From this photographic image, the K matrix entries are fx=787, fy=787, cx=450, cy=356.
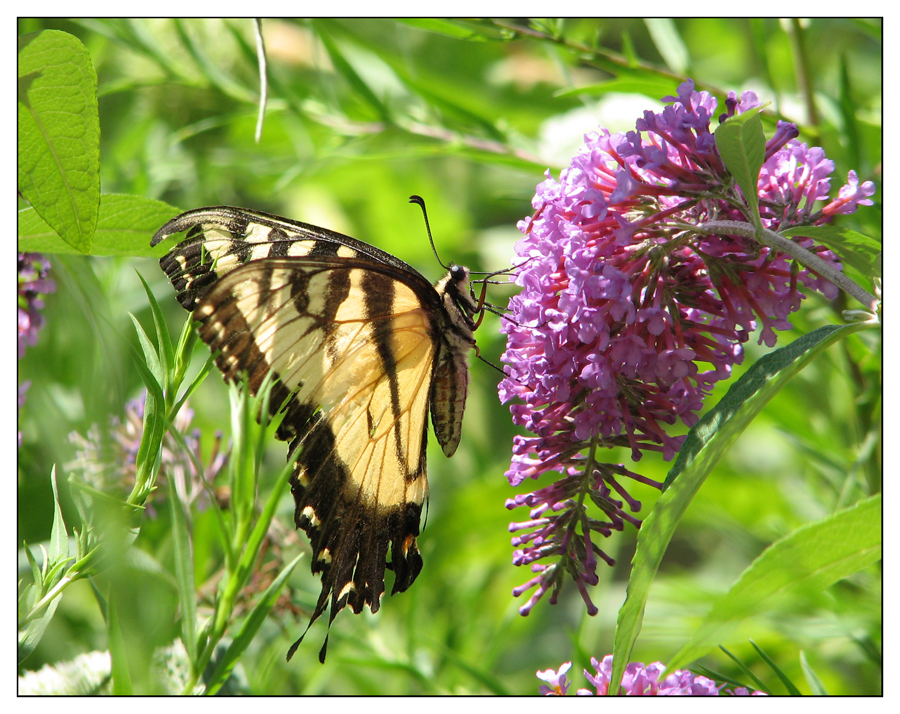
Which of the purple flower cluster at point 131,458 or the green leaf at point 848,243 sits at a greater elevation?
the green leaf at point 848,243

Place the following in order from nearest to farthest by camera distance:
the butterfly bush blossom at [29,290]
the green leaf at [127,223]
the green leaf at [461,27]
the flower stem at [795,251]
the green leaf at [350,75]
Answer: the flower stem at [795,251] < the green leaf at [127,223] < the butterfly bush blossom at [29,290] < the green leaf at [461,27] < the green leaf at [350,75]

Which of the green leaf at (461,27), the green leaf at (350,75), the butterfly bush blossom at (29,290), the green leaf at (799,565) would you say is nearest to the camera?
the green leaf at (799,565)

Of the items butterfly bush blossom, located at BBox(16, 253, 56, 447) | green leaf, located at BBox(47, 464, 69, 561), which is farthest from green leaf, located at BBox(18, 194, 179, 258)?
green leaf, located at BBox(47, 464, 69, 561)

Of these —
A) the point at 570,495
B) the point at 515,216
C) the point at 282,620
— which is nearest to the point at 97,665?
the point at 282,620

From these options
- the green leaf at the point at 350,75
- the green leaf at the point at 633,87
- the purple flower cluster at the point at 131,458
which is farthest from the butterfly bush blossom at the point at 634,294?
the green leaf at the point at 350,75

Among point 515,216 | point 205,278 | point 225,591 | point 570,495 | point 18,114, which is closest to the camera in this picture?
point 225,591

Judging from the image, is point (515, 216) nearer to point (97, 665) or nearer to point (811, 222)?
point (811, 222)

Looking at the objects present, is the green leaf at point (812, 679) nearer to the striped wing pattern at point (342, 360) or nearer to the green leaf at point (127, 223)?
the striped wing pattern at point (342, 360)
